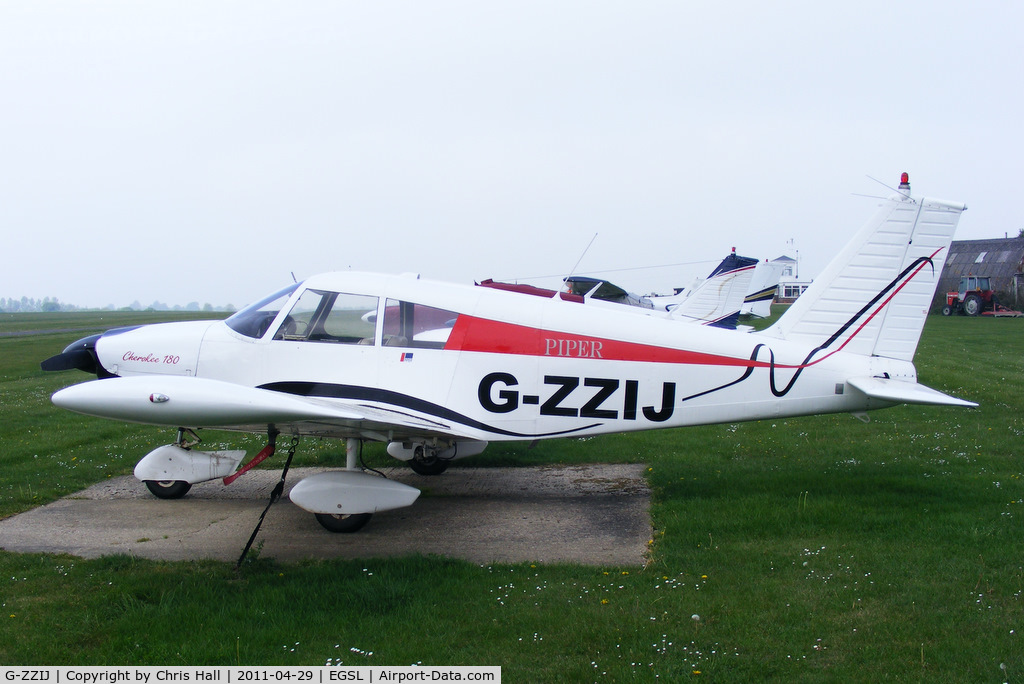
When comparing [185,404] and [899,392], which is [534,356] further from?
[899,392]

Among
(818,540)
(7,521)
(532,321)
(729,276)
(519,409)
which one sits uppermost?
(729,276)

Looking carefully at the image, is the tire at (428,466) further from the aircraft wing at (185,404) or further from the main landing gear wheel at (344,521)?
the aircraft wing at (185,404)

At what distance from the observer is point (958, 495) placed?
679cm

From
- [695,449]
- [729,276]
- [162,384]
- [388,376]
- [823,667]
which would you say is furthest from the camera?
[729,276]

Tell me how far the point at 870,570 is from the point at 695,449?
4.56m

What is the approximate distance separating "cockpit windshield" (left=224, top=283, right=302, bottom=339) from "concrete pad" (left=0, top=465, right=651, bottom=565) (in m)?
1.85

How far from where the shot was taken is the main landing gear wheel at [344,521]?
6602mm

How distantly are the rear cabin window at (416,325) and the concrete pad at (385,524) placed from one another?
1.74 meters

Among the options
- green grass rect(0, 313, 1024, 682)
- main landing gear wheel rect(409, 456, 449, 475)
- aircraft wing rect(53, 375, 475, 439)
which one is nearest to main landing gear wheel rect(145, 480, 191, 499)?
green grass rect(0, 313, 1024, 682)

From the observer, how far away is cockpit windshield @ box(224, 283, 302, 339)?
691 centimetres

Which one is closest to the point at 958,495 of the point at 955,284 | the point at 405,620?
the point at 405,620

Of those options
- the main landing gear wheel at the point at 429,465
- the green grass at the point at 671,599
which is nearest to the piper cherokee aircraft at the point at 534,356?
the green grass at the point at 671,599

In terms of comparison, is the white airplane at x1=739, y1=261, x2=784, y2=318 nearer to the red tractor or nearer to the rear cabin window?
the red tractor

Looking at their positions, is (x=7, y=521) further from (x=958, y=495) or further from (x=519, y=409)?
(x=958, y=495)
